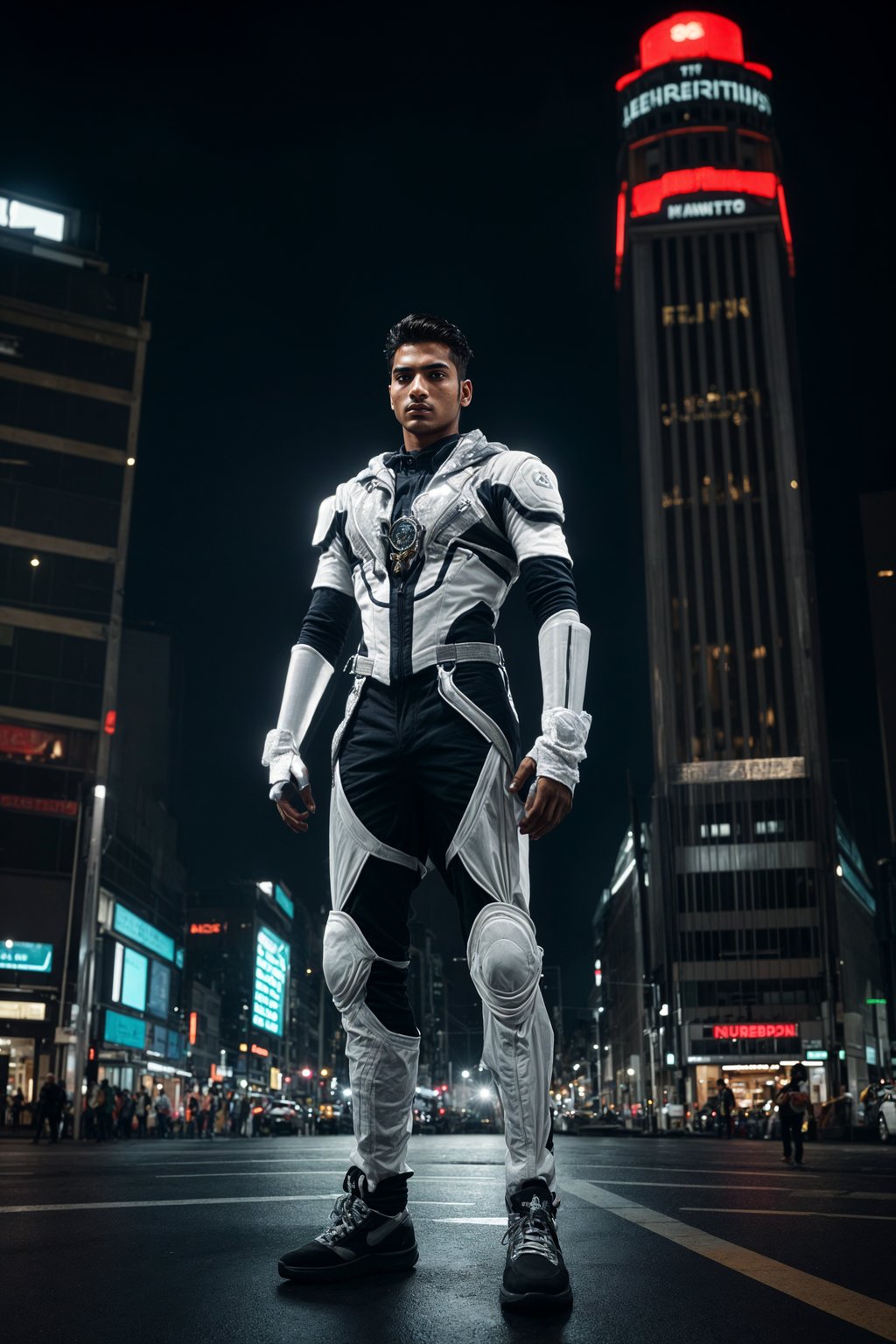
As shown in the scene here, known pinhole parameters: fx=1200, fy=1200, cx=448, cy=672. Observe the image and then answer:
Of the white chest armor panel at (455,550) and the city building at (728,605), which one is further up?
the city building at (728,605)

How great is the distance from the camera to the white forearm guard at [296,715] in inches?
156

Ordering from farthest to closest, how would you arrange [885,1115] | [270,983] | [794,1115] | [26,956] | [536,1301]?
[270,983] → [26,956] → [885,1115] → [794,1115] → [536,1301]

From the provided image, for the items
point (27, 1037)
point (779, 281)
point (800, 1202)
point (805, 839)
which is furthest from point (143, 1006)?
point (779, 281)

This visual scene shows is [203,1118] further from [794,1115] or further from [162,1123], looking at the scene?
[794,1115]

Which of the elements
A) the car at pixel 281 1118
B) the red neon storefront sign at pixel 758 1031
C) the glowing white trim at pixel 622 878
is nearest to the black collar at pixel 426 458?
the car at pixel 281 1118

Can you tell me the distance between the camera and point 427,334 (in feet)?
14.0

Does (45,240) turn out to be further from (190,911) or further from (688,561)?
(190,911)

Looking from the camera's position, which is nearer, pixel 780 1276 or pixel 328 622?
pixel 780 1276

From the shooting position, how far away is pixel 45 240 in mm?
57812

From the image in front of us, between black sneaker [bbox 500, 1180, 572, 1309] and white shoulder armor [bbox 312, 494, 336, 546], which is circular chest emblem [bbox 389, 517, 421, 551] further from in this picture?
black sneaker [bbox 500, 1180, 572, 1309]

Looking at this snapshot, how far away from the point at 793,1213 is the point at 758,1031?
274 feet

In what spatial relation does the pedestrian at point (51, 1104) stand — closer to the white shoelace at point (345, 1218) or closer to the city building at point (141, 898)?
the city building at point (141, 898)

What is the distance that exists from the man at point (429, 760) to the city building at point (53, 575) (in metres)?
42.4

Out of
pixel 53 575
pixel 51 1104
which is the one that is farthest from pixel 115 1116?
pixel 53 575
